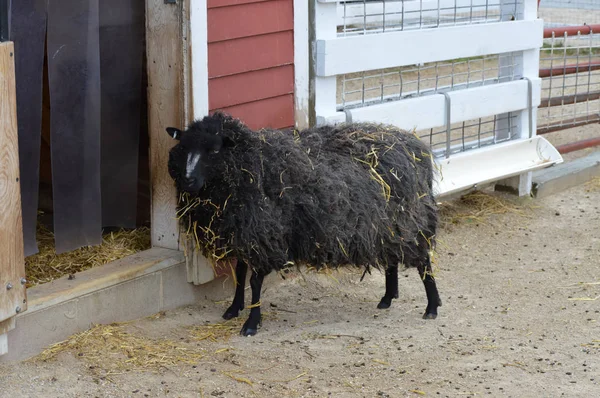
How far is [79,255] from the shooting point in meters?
5.38

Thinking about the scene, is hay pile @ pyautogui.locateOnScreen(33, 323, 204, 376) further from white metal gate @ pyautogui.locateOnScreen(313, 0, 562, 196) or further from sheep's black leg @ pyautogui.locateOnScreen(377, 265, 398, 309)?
white metal gate @ pyautogui.locateOnScreen(313, 0, 562, 196)

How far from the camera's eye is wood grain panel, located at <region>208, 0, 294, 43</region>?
5.22 meters

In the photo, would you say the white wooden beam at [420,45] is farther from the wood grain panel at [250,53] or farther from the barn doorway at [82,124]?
the barn doorway at [82,124]

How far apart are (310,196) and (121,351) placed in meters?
1.31

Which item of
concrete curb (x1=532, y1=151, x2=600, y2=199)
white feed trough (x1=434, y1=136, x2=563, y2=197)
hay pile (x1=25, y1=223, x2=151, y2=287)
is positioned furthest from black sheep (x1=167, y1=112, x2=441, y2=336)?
concrete curb (x1=532, y1=151, x2=600, y2=199)

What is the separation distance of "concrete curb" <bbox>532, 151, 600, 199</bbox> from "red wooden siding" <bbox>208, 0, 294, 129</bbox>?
11.3ft

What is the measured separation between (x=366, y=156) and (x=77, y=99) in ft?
5.57

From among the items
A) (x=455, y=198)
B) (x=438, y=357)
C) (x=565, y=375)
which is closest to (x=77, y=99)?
(x=438, y=357)

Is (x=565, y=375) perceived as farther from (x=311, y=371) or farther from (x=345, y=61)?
(x=345, y=61)

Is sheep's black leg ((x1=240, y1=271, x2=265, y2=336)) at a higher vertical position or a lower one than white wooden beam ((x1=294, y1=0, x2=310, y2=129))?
lower

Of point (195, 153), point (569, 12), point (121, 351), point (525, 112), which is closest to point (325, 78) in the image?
point (195, 153)

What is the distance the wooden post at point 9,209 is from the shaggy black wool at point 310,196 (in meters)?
0.85

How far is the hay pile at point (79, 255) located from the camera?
513 cm

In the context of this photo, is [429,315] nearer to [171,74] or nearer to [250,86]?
[250,86]
